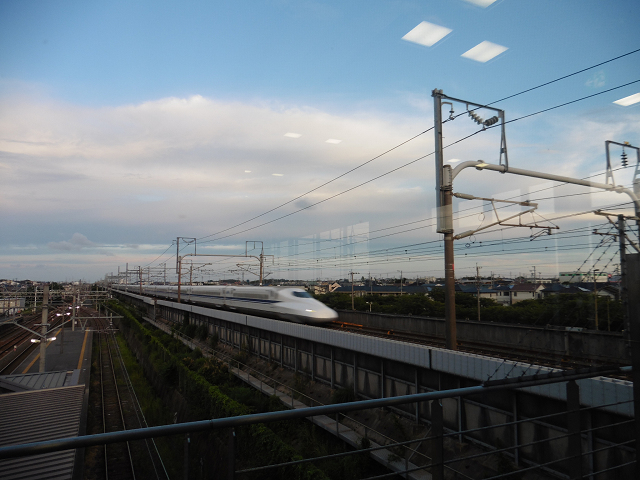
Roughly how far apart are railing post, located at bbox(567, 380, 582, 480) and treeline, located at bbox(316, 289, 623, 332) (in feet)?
3.21

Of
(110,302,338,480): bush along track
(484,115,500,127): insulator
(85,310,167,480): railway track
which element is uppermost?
(484,115,500,127): insulator

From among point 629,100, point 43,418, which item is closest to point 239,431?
point 629,100

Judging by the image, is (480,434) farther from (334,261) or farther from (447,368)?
(334,261)

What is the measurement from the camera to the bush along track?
2.32 m

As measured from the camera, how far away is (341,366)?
14.1 metres

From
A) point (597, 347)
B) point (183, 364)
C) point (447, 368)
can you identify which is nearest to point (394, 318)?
point (447, 368)

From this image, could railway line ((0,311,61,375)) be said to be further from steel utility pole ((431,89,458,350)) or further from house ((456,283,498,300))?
house ((456,283,498,300))

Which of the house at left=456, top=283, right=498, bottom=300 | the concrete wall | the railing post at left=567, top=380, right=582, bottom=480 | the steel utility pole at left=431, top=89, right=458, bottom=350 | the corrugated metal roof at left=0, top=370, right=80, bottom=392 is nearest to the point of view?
the railing post at left=567, top=380, right=582, bottom=480

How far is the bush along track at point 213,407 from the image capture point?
2324 mm

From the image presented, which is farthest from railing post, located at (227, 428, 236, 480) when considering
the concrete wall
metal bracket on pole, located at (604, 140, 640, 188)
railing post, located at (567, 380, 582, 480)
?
metal bracket on pole, located at (604, 140, 640, 188)

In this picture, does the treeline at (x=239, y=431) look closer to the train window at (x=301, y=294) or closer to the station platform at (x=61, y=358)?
the train window at (x=301, y=294)

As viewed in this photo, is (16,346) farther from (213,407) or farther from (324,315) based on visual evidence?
(324,315)

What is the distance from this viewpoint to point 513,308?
15.4 metres

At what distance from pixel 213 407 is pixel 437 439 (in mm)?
15162
